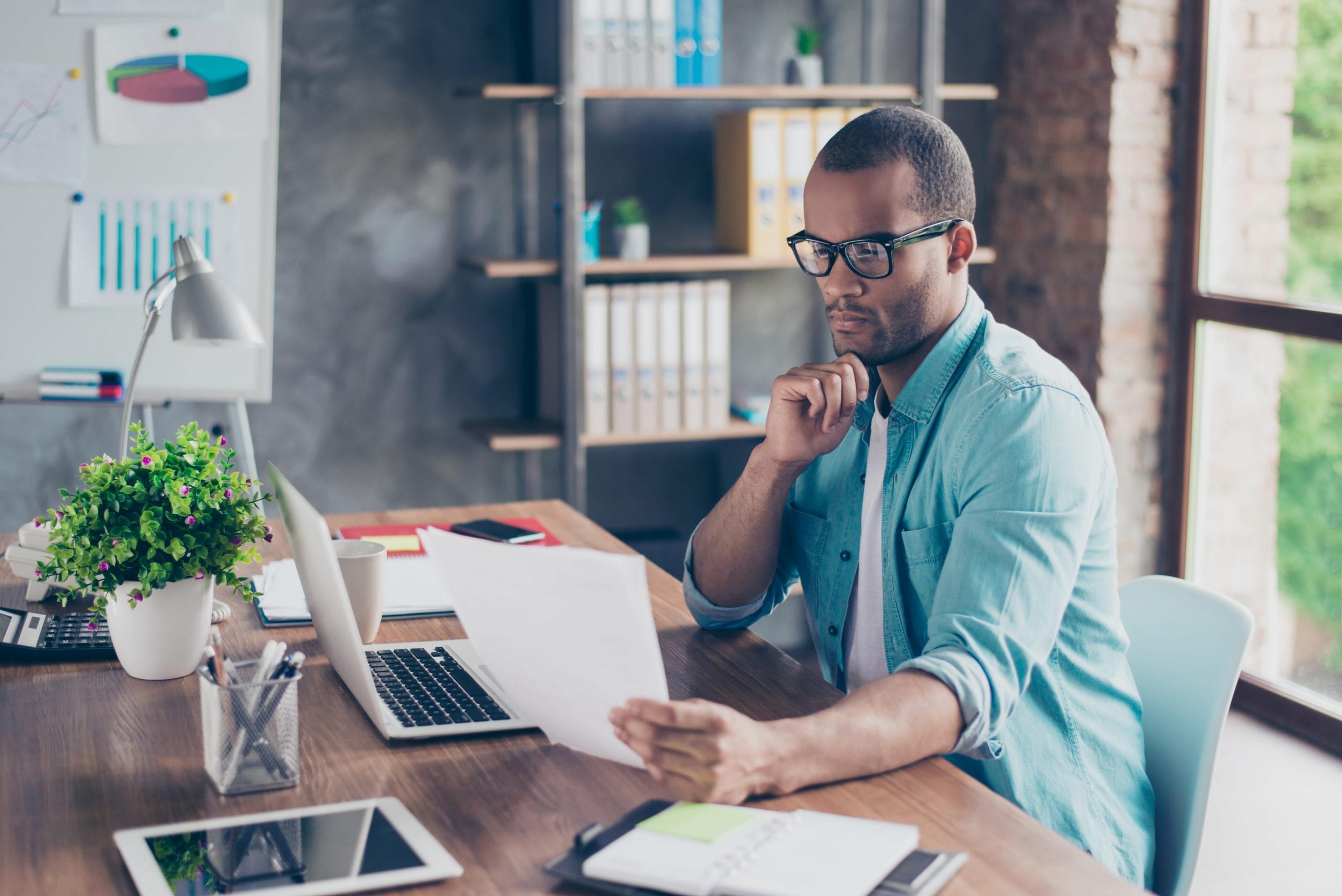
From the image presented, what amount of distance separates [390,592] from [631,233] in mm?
1656

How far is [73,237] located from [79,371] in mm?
267

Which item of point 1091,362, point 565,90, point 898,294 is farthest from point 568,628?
point 1091,362

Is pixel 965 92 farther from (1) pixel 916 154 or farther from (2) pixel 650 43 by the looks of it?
(1) pixel 916 154

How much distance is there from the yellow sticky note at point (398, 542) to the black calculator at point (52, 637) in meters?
0.42

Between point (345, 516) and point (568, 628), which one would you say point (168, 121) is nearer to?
point (345, 516)

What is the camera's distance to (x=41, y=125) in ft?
8.54

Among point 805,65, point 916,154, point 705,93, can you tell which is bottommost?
point 916,154

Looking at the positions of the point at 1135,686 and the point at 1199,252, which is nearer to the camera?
the point at 1135,686

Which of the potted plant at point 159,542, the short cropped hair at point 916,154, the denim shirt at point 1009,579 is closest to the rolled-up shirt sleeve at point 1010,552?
the denim shirt at point 1009,579

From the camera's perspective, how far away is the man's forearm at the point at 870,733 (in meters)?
1.08

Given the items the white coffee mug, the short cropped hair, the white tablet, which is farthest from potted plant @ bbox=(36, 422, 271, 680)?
the short cropped hair

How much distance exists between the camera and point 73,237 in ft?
8.63

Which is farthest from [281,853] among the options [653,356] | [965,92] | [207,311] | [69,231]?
[965,92]

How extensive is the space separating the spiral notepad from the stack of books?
77.7 inches
